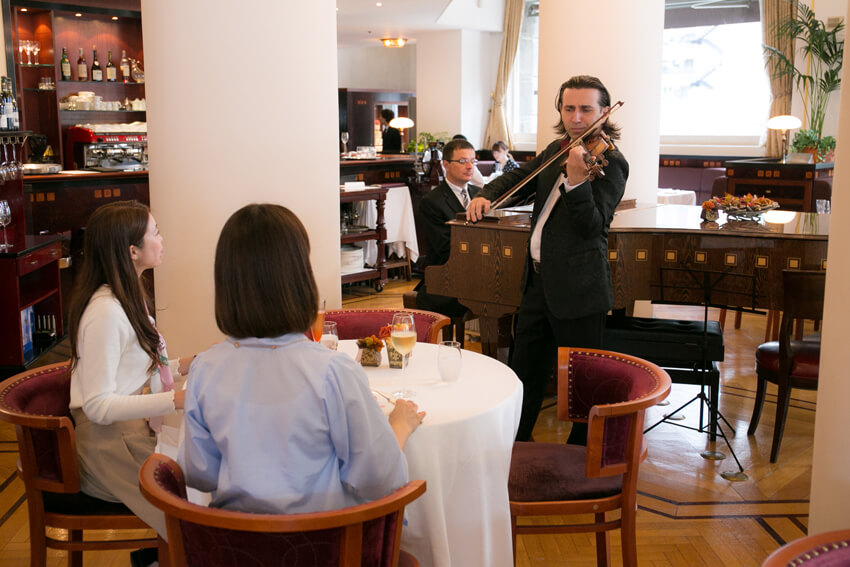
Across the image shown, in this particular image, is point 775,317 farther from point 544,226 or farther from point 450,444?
point 450,444

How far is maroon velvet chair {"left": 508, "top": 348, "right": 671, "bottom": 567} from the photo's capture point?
8.48 feet

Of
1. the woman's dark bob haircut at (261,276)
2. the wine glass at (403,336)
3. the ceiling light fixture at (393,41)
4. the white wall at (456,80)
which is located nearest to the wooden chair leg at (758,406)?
the wine glass at (403,336)

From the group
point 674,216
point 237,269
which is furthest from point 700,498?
point 237,269

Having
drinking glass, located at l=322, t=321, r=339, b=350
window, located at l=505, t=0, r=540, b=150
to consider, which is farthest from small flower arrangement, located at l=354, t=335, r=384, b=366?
window, located at l=505, t=0, r=540, b=150

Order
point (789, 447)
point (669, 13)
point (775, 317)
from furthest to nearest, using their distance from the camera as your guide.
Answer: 1. point (669, 13)
2. point (775, 317)
3. point (789, 447)

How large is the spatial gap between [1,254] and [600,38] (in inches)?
155

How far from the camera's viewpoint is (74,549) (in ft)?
8.59

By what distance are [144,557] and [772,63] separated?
11.9 m

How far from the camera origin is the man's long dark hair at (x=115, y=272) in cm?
252

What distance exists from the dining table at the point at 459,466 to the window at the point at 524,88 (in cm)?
1345

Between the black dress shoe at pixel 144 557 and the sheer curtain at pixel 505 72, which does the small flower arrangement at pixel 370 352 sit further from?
the sheer curtain at pixel 505 72

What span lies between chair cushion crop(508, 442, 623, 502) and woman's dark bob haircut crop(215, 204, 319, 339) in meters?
A: 1.19

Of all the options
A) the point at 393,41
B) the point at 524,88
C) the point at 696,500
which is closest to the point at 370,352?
the point at 696,500

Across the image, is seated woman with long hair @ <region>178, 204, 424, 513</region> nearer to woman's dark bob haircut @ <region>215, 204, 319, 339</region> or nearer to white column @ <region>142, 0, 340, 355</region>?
woman's dark bob haircut @ <region>215, 204, 319, 339</region>
